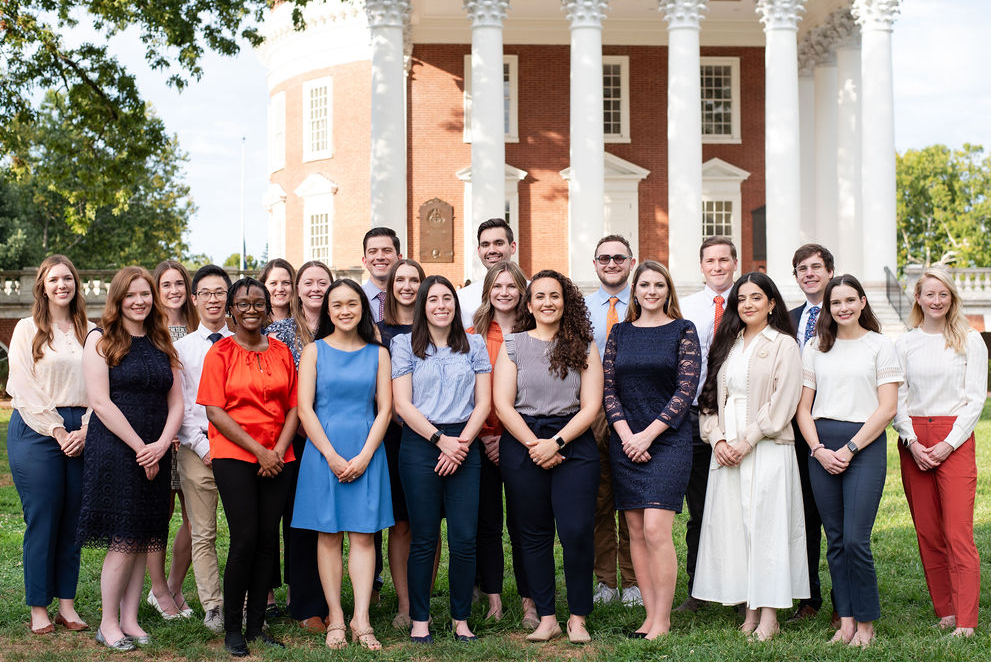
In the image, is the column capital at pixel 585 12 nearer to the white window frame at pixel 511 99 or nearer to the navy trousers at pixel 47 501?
the white window frame at pixel 511 99

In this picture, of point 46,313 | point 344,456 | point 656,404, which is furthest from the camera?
point 46,313

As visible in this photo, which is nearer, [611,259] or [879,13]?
[611,259]

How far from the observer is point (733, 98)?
31344 mm

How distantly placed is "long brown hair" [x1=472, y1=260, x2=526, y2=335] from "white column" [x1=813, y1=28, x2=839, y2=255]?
24458mm

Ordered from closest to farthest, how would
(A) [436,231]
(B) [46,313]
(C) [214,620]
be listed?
1. (C) [214,620]
2. (B) [46,313]
3. (A) [436,231]

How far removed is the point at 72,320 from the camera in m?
7.00

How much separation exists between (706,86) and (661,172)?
10.5ft

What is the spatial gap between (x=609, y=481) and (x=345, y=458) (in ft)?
7.31

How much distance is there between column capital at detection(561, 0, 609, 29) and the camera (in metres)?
24.7

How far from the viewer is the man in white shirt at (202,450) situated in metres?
6.77

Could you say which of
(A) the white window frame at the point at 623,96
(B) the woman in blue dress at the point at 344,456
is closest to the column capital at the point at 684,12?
(A) the white window frame at the point at 623,96

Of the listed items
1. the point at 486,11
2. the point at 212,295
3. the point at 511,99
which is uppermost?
the point at 486,11

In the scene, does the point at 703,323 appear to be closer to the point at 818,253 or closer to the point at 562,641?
the point at 818,253

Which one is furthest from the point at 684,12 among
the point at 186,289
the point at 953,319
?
the point at 186,289
